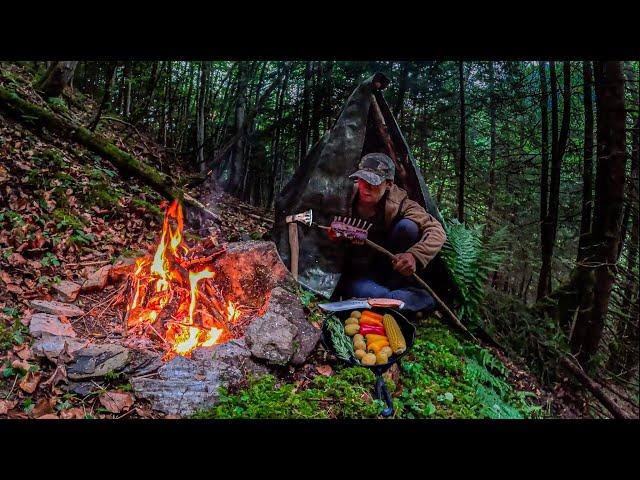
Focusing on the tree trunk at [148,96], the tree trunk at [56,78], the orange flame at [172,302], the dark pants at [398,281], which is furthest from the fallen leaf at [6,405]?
the tree trunk at [56,78]

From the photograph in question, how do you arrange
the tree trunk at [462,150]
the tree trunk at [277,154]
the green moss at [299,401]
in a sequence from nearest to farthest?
the green moss at [299,401] → the tree trunk at [462,150] → the tree trunk at [277,154]

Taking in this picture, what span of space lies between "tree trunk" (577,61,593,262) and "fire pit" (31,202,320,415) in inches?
89.7

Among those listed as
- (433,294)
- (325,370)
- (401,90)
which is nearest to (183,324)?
(325,370)

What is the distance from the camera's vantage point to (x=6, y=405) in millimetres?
2002

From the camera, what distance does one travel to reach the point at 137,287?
9.63 feet

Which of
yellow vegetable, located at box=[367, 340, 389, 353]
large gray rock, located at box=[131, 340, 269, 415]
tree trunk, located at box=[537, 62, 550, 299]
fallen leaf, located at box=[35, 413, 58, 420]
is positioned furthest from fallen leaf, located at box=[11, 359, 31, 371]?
tree trunk, located at box=[537, 62, 550, 299]

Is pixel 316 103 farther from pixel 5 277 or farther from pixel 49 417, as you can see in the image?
pixel 49 417

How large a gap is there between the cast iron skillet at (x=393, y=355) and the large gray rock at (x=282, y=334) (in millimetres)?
88

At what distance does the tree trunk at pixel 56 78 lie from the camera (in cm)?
434

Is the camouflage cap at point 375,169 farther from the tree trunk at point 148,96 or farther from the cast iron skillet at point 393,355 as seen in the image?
the tree trunk at point 148,96

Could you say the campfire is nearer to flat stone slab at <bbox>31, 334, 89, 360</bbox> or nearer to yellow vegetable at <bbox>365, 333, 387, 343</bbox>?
flat stone slab at <bbox>31, 334, 89, 360</bbox>

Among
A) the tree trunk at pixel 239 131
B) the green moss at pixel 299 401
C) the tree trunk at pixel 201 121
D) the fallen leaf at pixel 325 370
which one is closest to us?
the green moss at pixel 299 401
